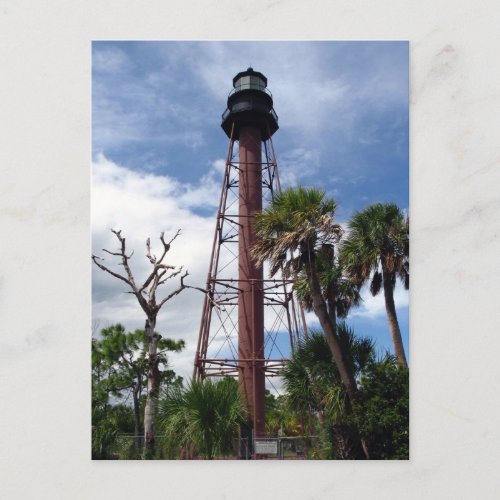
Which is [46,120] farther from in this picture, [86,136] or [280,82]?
[280,82]

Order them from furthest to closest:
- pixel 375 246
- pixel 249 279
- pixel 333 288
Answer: pixel 249 279, pixel 333 288, pixel 375 246

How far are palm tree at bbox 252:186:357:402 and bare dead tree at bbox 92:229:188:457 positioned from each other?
1113mm

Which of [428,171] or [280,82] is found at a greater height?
[280,82]

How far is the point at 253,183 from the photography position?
8.48 meters

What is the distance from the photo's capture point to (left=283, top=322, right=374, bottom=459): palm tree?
5297mm

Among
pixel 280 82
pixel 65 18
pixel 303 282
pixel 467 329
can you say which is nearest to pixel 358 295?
pixel 303 282

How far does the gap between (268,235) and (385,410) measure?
7.64 ft

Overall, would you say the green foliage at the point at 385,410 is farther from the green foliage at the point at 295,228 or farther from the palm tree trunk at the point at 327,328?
the green foliage at the point at 295,228

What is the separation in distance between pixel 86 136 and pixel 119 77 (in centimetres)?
72

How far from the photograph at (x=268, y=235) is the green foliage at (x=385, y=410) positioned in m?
0.01

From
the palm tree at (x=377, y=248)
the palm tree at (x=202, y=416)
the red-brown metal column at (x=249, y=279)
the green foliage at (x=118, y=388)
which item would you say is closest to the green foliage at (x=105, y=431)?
the green foliage at (x=118, y=388)

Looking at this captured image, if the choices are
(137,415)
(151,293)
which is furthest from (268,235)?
(137,415)

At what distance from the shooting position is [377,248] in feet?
20.9

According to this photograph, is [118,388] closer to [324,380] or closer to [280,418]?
[280,418]
